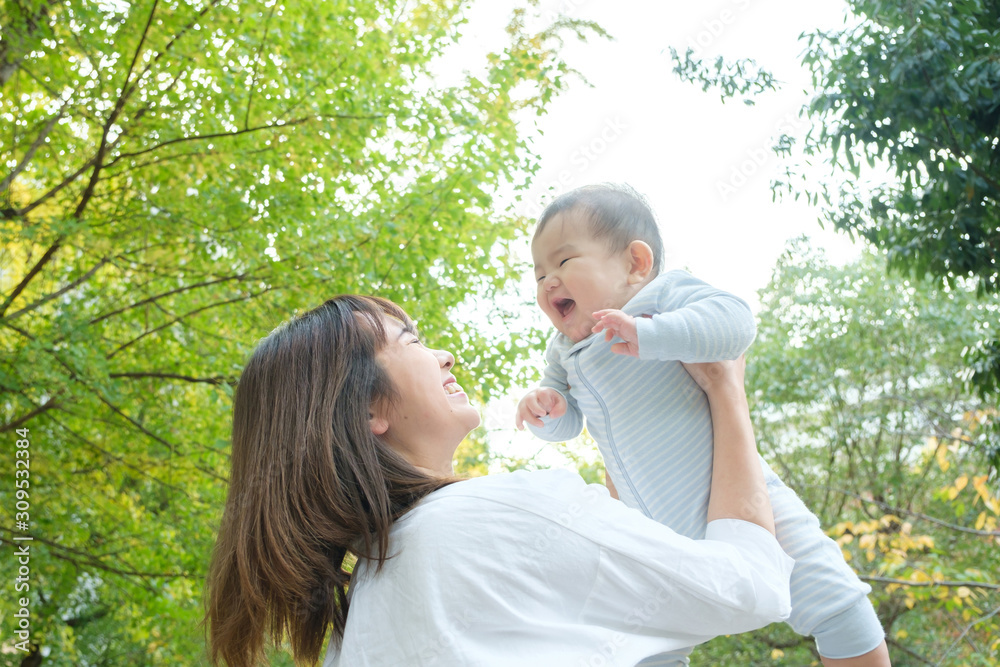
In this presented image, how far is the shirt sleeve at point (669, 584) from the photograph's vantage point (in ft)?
3.14

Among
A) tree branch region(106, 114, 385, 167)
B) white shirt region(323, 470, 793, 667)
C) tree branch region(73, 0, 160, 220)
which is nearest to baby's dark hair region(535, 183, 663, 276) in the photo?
white shirt region(323, 470, 793, 667)

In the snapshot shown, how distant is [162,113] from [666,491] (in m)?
3.07

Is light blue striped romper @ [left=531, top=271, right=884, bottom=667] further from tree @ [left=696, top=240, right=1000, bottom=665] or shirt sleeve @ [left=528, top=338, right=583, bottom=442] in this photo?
tree @ [left=696, top=240, right=1000, bottom=665]

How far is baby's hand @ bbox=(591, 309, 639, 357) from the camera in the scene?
123 centimetres

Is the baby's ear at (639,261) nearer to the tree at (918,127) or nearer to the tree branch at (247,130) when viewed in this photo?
→ the tree at (918,127)

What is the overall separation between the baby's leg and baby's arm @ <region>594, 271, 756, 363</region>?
1.03 feet

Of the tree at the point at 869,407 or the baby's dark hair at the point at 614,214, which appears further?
the tree at the point at 869,407

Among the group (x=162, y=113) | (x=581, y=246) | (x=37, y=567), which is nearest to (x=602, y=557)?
(x=581, y=246)

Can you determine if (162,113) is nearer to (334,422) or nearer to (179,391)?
(179,391)

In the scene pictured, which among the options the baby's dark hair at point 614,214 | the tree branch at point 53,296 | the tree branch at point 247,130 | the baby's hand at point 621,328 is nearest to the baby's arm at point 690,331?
the baby's hand at point 621,328

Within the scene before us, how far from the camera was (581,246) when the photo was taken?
1.49 metres

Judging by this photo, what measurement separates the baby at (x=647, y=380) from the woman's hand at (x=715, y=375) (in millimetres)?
32

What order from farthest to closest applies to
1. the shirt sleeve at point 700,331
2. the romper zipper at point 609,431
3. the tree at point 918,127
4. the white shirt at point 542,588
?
the tree at point 918,127, the romper zipper at point 609,431, the shirt sleeve at point 700,331, the white shirt at point 542,588

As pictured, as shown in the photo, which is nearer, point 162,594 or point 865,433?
point 162,594
